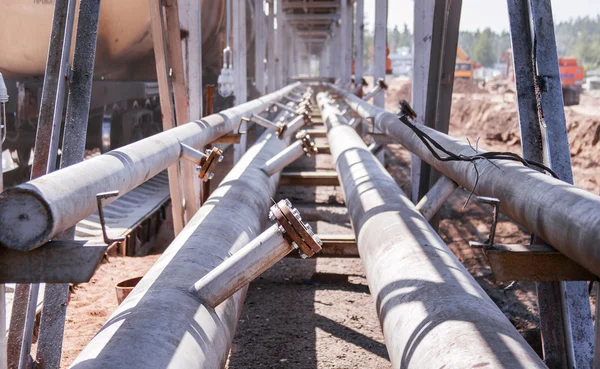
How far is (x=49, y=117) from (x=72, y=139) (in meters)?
0.21

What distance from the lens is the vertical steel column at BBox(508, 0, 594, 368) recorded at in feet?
10.1

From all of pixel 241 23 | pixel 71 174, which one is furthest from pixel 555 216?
pixel 241 23

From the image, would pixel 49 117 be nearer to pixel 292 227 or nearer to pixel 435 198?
pixel 292 227

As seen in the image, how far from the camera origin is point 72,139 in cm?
298

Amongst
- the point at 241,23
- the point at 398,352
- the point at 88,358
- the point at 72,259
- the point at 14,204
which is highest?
the point at 241,23

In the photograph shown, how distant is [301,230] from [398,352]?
484 mm

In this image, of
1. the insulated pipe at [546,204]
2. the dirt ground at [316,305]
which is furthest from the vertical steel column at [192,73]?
the insulated pipe at [546,204]

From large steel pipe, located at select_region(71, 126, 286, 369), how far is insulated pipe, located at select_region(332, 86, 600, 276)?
44.6 inches

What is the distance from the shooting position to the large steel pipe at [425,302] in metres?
1.93

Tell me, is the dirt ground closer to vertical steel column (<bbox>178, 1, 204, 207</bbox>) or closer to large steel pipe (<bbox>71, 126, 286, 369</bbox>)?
vertical steel column (<bbox>178, 1, 204, 207</bbox>)

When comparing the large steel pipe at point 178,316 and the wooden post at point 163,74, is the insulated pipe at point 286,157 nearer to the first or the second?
the wooden post at point 163,74

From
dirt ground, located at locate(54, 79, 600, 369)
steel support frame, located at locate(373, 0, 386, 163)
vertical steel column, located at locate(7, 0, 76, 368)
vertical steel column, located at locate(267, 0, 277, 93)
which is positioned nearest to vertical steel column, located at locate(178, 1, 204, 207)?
dirt ground, located at locate(54, 79, 600, 369)

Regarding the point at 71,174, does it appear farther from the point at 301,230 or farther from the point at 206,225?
the point at 206,225

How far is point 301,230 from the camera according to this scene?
7.34 feet
